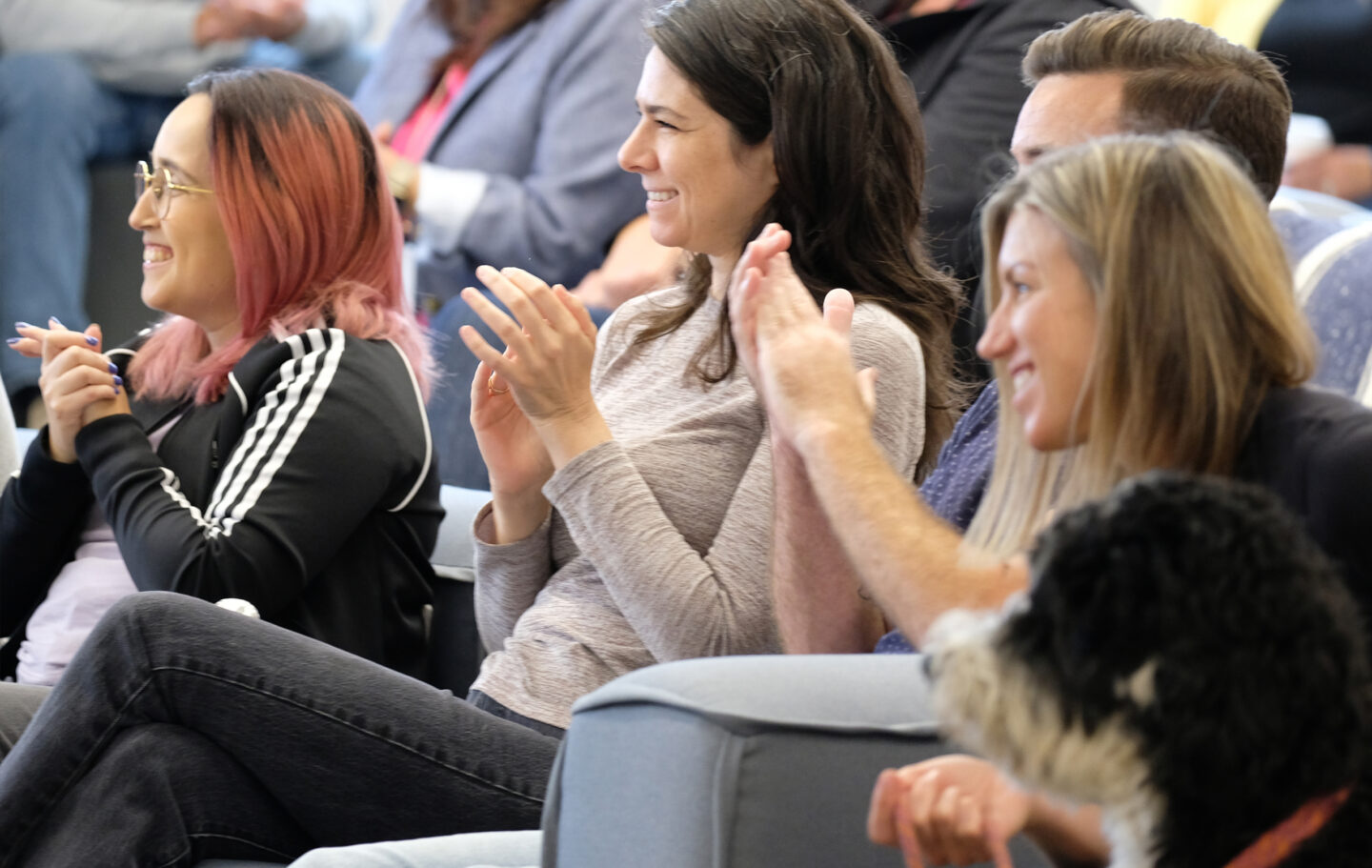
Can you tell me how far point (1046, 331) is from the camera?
0.90m

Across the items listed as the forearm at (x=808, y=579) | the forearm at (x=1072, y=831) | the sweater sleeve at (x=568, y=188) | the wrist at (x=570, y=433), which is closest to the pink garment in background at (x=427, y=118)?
the sweater sleeve at (x=568, y=188)

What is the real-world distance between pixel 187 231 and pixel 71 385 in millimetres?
211

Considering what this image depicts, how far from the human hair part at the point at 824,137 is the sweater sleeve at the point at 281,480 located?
0.34 metres

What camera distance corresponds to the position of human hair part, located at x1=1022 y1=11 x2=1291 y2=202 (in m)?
1.24

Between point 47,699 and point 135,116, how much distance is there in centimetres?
214

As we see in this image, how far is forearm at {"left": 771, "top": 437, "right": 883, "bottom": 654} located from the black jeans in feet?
0.72

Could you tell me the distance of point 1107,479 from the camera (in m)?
0.88

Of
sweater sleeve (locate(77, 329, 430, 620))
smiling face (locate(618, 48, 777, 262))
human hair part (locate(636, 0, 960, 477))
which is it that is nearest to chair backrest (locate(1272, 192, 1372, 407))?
human hair part (locate(636, 0, 960, 477))

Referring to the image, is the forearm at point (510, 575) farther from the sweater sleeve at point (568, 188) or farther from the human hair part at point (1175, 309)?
the sweater sleeve at point (568, 188)

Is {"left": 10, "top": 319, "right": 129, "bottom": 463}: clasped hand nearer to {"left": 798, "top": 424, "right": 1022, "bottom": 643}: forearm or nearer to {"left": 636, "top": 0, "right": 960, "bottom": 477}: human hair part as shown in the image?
{"left": 636, "top": 0, "right": 960, "bottom": 477}: human hair part

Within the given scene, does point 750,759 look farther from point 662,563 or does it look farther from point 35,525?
point 35,525

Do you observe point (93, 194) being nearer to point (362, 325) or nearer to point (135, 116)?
point (135, 116)

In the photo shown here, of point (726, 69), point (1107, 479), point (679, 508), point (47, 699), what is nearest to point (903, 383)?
point (679, 508)

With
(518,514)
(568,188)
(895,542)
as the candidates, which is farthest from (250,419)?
(568,188)
